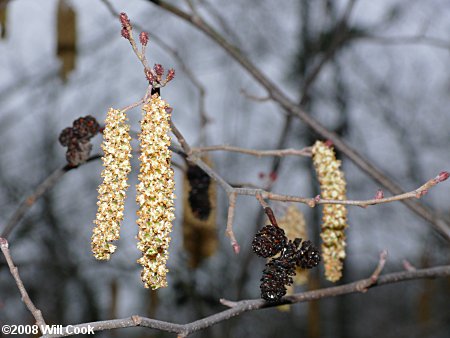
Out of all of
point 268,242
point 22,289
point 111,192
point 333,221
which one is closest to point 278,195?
point 268,242

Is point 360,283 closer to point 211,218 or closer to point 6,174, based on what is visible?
point 211,218

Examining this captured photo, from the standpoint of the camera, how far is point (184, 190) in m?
1.79

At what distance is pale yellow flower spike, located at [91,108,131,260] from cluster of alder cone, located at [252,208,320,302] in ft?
0.88

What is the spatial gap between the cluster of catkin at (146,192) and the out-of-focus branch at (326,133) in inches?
36.0

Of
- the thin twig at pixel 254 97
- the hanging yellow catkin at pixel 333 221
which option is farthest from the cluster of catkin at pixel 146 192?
the thin twig at pixel 254 97

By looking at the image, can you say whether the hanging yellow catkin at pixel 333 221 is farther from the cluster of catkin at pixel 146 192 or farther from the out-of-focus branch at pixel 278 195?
the cluster of catkin at pixel 146 192

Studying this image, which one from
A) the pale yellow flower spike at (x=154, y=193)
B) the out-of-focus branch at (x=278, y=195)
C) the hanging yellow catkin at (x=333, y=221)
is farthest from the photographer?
the hanging yellow catkin at (x=333, y=221)

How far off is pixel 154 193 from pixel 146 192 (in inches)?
0.5

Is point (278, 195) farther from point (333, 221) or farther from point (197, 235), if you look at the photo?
point (197, 235)

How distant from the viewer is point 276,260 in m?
1.09

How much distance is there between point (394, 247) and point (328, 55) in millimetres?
4784

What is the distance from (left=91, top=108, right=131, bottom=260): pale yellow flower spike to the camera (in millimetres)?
928

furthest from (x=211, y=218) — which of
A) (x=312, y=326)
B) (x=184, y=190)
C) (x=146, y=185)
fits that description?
(x=312, y=326)

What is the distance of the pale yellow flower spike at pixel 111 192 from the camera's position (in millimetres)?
928
